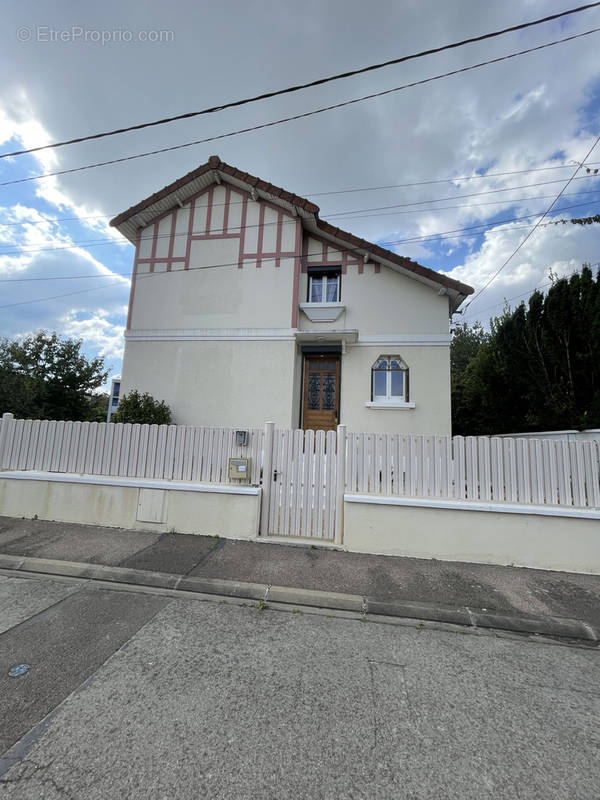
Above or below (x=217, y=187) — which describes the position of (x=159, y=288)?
below

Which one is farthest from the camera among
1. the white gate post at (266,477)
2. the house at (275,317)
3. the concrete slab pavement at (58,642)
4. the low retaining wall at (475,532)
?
the house at (275,317)

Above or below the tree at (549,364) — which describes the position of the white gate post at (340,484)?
below

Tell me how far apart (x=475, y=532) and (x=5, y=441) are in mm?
8263

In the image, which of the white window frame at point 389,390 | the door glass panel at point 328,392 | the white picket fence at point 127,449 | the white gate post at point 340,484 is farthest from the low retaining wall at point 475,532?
the door glass panel at point 328,392

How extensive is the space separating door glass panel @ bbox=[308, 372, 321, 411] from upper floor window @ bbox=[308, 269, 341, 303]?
7.54 feet

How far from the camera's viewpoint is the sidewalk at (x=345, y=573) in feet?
11.9

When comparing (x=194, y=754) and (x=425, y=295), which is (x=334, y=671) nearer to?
(x=194, y=754)

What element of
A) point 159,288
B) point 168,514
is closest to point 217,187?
Result: point 159,288

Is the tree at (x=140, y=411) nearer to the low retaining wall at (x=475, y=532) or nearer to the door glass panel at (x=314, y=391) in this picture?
the door glass panel at (x=314, y=391)

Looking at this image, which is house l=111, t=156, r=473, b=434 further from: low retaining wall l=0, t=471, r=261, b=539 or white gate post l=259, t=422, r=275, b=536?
low retaining wall l=0, t=471, r=261, b=539

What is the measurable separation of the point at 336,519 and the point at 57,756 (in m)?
3.88

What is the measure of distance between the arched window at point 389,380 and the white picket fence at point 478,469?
4.39 metres

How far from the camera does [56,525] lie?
5.75m

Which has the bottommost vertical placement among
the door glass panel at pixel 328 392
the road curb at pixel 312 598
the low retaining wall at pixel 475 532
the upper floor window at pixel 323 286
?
the road curb at pixel 312 598
